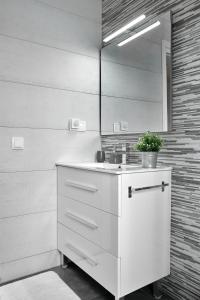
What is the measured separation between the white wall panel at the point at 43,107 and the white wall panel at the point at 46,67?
66mm

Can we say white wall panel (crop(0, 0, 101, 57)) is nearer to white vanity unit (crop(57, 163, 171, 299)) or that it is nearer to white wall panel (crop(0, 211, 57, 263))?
white vanity unit (crop(57, 163, 171, 299))

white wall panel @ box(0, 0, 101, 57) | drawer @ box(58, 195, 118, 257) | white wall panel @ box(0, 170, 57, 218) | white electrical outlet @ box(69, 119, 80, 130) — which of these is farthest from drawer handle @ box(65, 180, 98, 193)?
white wall panel @ box(0, 0, 101, 57)

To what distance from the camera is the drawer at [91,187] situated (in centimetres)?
147

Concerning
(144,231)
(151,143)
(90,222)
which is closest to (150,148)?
(151,143)

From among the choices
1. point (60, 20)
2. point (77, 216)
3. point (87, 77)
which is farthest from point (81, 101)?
point (77, 216)

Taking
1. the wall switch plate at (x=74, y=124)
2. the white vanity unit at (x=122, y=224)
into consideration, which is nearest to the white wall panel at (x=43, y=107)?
the wall switch plate at (x=74, y=124)

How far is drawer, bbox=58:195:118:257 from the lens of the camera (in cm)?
150

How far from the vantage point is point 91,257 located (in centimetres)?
170

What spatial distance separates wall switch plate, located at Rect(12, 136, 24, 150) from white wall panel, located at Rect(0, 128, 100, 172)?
0.08 feet

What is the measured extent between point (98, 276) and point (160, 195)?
2.18 ft

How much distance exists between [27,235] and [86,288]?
611 millimetres

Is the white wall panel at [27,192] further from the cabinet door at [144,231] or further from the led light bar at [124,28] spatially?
the led light bar at [124,28]

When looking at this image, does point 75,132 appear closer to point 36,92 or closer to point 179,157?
point 36,92

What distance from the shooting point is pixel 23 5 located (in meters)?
1.99
